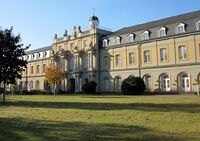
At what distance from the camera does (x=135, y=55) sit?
4534cm

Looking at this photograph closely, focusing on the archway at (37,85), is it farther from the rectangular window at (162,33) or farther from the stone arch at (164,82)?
the rectangular window at (162,33)

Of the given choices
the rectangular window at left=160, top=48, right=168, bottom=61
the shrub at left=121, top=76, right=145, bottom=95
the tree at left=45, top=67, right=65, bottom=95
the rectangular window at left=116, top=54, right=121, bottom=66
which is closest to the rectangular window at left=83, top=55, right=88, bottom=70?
the tree at left=45, top=67, right=65, bottom=95

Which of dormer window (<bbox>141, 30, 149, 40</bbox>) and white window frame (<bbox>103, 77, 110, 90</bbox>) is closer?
dormer window (<bbox>141, 30, 149, 40</bbox>)

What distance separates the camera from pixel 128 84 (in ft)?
126

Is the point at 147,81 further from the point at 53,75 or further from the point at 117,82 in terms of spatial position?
the point at 53,75

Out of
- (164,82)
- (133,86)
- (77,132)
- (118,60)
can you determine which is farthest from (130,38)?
(77,132)

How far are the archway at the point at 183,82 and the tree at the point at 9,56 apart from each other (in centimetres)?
2299

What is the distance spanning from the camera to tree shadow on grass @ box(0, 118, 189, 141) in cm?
820

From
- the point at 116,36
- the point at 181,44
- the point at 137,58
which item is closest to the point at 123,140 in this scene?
the point at 181,44

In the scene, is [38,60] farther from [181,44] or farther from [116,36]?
[181,44]

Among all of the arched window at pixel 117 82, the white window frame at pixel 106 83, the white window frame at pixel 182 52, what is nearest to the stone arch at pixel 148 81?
the arched window at pixel 117 82

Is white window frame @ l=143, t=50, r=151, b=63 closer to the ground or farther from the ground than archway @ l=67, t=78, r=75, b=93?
farther from the ground

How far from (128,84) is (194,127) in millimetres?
28797

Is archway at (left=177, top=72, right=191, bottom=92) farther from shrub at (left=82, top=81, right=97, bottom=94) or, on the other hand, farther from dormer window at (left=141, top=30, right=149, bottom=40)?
shrub at (left=82, top=81, right=97, bottom=94)
